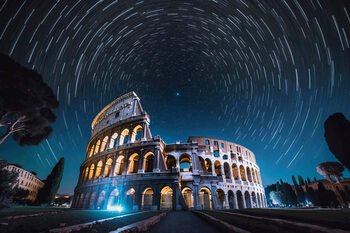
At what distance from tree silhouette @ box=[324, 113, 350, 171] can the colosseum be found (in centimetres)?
1613

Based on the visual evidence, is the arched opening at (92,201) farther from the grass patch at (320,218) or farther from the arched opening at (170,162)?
the grass patch at (320,218)

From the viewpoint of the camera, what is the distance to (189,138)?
1421 inches

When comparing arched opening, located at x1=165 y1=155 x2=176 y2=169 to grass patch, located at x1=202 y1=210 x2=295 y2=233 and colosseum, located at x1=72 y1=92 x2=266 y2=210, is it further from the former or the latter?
grass patch, located at x1=202 y1=210 x2=295 y2=233

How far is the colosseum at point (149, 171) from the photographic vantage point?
1936 centimetres

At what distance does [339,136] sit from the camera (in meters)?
17.0

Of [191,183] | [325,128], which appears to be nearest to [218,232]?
[191,183]

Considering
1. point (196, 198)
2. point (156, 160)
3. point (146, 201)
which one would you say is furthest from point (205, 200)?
point (156, 160)

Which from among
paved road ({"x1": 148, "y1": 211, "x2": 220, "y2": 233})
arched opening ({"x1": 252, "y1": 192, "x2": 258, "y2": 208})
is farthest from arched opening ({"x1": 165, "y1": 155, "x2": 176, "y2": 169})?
paved road ({"x1": 148, "y1": 211, "x2": 220, "y2": 233})

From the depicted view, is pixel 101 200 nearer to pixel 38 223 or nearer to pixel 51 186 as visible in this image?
pixel 38 223

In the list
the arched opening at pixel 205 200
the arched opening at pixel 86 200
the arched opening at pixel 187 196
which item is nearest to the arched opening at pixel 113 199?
the arched opening at pixel 86 200

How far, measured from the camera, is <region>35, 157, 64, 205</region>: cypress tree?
33.5 metres

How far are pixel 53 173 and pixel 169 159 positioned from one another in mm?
31409

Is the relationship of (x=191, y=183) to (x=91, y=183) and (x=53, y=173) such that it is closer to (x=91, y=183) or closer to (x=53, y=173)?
(x=91, y=183)

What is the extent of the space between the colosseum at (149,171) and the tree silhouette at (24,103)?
1134 cm
